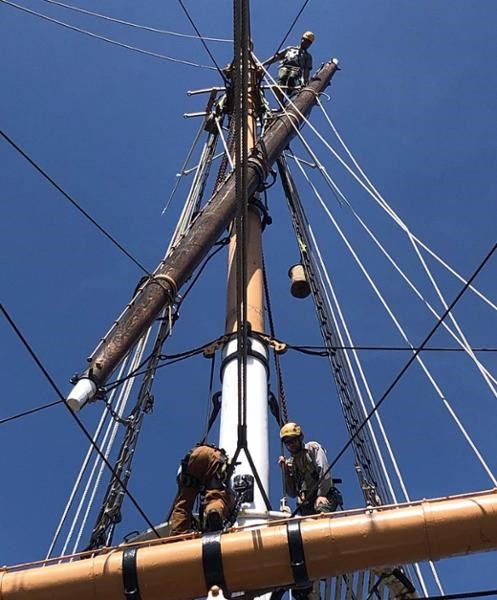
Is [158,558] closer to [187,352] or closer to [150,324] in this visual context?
[150,324]

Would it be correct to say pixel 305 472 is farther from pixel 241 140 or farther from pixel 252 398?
pixel 241 140

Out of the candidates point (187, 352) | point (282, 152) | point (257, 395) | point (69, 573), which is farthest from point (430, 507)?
point (282, 152)

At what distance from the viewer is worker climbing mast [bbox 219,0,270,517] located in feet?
13.0

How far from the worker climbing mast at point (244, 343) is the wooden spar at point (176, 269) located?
36cm

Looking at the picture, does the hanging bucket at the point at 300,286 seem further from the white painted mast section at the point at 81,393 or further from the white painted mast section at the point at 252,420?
the white painted mast section at the point at 81,393

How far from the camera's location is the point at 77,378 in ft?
19.7

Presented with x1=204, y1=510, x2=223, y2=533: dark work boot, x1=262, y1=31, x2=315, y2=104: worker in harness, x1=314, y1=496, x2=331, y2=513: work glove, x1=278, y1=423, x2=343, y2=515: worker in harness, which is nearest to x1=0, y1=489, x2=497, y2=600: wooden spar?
x1=204, y1=510, x2=223, y2=533: dark work boot

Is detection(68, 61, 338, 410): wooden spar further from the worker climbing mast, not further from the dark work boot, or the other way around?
the dark work boot

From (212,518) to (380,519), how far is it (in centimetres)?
88

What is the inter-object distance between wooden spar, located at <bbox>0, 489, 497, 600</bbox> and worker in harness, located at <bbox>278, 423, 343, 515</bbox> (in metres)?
1.29

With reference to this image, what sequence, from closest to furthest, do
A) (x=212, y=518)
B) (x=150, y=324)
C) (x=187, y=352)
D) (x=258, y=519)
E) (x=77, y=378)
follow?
1. (x=212, y=518)
2. (x=258, y=519)
3. (x=77, y=378)
4. (x=150, y=324)
5. (x=187, y=352)

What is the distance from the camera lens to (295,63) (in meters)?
12.8

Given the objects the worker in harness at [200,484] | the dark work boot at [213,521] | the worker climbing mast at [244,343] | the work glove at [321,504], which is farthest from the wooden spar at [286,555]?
the work glove at [321,504]

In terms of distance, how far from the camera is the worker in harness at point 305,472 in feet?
18.0
